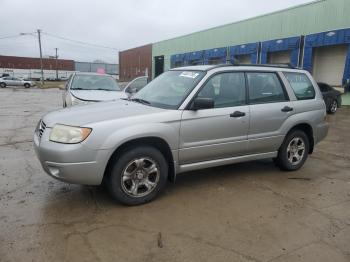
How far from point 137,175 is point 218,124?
4.32 ft

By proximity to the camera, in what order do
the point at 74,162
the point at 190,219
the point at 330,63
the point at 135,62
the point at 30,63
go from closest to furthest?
the point at 74,162 < the point at 190,219 < the point at 330,63 < the point at 135,62 < the point at 30,63

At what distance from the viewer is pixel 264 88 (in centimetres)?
502

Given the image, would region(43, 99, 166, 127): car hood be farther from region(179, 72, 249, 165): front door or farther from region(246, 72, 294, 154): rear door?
region(246, 72, 294, 154): rear door

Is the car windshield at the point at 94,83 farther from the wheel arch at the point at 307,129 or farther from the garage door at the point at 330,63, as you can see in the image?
the garage door at the point at 330,63

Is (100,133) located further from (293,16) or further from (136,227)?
(293,16)

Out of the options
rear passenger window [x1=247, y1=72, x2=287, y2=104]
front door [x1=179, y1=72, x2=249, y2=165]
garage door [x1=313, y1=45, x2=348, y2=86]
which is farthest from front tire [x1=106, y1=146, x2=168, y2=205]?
garage door [x1=313, y1=45, x2=348, y2=86]

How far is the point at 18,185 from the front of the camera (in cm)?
452

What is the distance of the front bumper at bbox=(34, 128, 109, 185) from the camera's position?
3.51 metres

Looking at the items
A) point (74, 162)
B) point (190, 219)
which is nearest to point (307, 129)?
point (190, 219)

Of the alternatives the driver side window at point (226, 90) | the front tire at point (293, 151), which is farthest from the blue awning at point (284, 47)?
the driver side window at point (226, 90)

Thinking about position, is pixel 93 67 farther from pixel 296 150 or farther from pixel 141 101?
pixel 296 150

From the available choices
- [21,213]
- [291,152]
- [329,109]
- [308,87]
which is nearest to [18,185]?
[21,213]

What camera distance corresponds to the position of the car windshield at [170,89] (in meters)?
4.32

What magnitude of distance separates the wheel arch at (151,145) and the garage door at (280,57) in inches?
801
